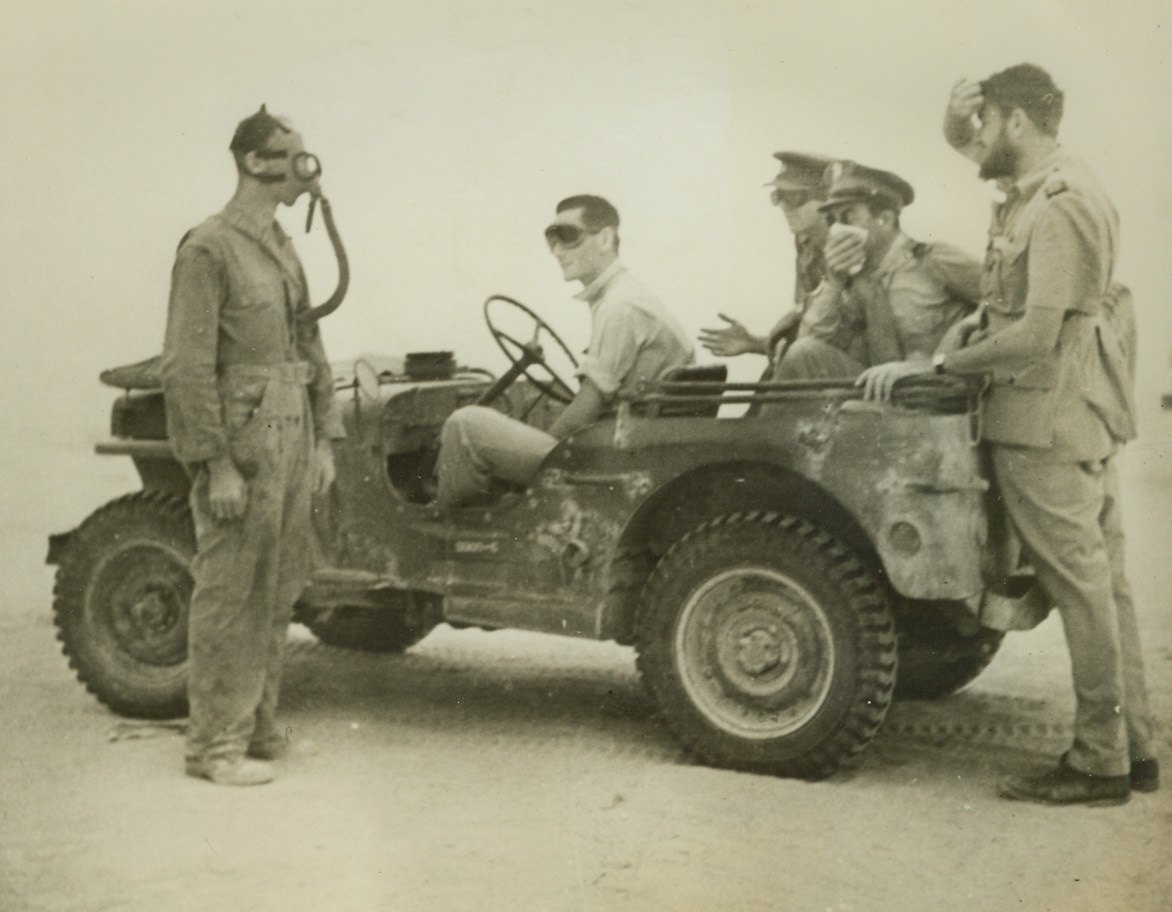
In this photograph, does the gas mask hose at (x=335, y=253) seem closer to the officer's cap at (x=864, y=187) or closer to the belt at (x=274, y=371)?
the belt at (x=274, y=371)

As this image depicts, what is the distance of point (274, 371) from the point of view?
477cm

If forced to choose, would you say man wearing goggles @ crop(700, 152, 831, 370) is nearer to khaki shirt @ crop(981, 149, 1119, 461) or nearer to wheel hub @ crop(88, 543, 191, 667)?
khaki shirt @ crop(981, 149, 1119, 461)

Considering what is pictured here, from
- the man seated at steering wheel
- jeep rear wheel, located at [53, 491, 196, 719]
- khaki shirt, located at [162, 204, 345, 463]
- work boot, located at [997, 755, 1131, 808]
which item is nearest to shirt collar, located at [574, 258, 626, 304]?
the man seated at steering wheel

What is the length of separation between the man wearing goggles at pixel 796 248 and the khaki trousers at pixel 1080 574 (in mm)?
1200

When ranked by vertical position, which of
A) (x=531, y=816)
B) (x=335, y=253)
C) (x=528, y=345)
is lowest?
(x=531, y=816)

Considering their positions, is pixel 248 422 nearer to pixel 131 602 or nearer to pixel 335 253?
pixel 335 253

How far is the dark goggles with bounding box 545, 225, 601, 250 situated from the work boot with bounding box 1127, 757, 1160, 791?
8.08 feet

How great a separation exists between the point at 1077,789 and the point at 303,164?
9.97 ft

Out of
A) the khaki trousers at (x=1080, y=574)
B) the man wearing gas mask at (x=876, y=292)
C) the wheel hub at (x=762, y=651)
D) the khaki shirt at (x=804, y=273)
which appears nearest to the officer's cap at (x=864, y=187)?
the man wearing gas mask at (x=876, y=292)

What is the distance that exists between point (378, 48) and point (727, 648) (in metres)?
2.25

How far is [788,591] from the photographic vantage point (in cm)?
469

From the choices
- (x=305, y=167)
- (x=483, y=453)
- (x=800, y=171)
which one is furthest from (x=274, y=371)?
(x=800, y=171)

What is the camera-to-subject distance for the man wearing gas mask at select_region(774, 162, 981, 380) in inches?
196

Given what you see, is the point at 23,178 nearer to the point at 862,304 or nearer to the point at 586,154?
the point at 586,154
